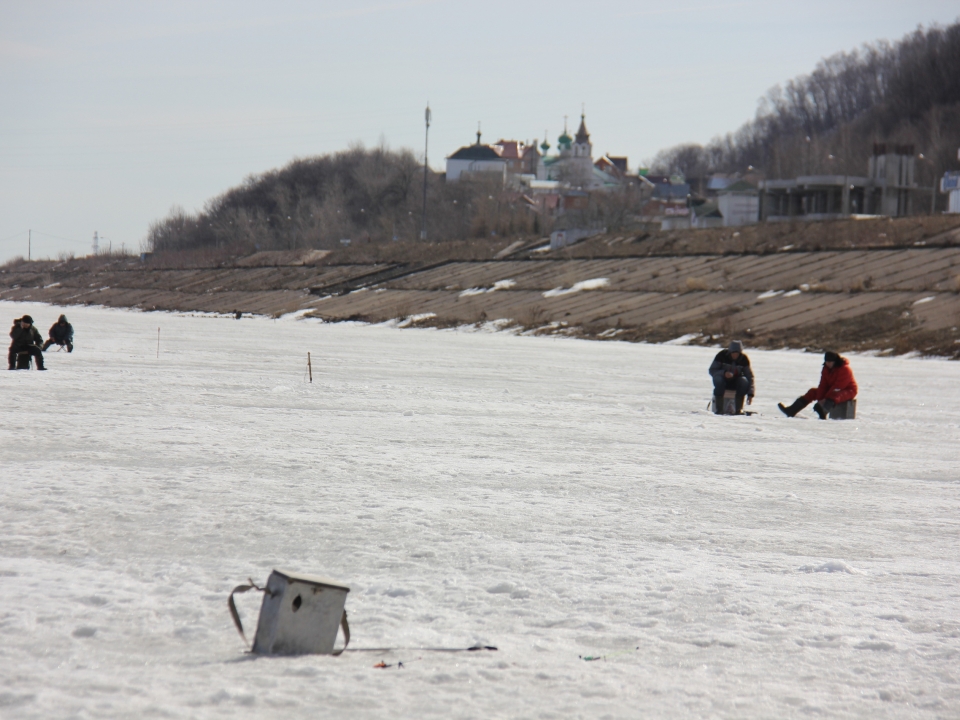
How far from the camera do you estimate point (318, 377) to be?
60.7 feet

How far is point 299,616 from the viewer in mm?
4215

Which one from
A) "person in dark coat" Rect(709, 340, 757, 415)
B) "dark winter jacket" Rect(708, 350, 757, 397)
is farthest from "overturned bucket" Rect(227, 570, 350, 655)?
"dark winter jacket" Rect(708, 350, 757, 397)

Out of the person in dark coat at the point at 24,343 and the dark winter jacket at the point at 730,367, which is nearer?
the dark winter jacket at the point at 730,367

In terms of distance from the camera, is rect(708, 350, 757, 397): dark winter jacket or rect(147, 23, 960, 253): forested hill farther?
rect(147, 23, 960, 253): forested hill

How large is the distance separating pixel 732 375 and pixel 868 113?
12966cm

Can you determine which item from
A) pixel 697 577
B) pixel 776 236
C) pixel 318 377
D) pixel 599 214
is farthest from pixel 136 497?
pixel 599 214

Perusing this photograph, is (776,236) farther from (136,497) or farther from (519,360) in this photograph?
(136,497)

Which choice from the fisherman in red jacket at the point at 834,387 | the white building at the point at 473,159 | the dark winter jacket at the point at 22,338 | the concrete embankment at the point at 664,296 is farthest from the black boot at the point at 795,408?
the white building at the point at 473,159

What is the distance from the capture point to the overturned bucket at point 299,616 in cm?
410

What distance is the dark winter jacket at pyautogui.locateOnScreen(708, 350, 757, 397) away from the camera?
46.9ft

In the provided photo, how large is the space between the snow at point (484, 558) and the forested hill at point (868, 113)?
8684 centimetres

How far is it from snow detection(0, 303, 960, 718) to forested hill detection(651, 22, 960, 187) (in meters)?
86.8

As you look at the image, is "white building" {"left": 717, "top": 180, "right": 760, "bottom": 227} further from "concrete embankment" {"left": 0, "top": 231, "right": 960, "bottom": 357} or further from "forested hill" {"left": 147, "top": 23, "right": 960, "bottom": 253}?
"concrete embankment" {"left": 0, "top": 231, "right": 960, "bottom": 357}

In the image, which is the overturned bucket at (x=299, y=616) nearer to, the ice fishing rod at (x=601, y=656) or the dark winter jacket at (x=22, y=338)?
the ice fishing rod at (x=601, y=656)
